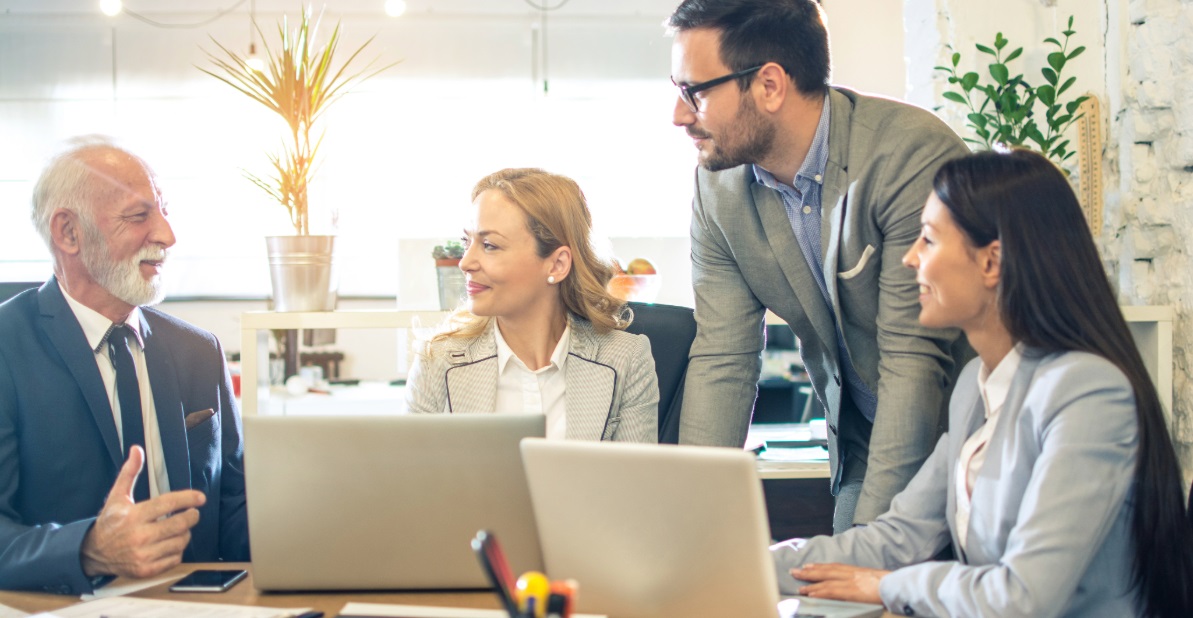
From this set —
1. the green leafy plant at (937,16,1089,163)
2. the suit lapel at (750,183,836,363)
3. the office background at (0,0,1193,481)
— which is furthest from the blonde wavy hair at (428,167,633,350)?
the office background at (0,0,1193,481)

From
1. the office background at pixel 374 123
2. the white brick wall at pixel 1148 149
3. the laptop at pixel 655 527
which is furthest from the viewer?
the office background at pixel 374 123

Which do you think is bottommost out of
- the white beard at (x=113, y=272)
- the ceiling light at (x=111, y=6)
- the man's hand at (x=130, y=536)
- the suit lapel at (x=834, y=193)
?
the man's hand at (x=130, y=536)

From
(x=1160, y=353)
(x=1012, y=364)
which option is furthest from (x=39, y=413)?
(x=1160, y=353)

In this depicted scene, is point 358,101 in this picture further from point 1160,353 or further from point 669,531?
point 669,531

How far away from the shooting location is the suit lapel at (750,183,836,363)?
1.88 metres

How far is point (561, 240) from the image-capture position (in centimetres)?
206

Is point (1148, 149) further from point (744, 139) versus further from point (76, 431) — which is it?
point (76, 431)

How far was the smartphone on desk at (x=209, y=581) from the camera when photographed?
135cm

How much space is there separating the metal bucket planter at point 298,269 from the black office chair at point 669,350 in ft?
2.30

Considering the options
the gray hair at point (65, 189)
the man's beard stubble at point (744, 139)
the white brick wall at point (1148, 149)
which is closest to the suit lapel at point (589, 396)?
the man's beard stubble at point (744, 139)

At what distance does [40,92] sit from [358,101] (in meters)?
1.82

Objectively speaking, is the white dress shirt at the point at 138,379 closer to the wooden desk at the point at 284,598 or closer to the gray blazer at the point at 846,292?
the wooden desk at the point at 284,598

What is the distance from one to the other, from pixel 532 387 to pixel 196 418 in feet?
2.09

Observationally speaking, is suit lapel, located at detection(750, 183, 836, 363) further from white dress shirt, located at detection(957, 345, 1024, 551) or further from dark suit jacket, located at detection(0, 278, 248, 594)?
dark suit jacket, located at detection(0, 278, 248, 594)
